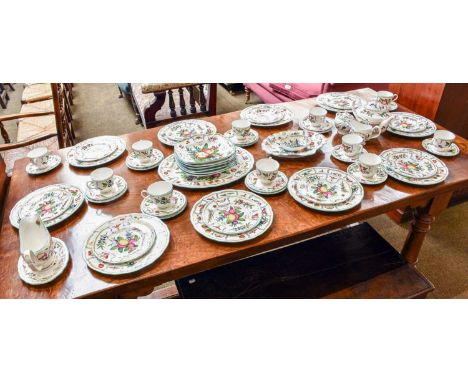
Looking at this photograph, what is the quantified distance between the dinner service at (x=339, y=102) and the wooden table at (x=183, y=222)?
276 mm

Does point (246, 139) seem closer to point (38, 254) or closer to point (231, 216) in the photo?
point (231, 216)

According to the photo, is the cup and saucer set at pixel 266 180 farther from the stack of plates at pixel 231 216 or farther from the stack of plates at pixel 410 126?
the stack of plates at pixel 410 126

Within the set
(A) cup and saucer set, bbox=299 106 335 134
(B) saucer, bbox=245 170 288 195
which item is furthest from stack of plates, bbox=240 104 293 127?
(B) saucer, bbox=245 170 288 195

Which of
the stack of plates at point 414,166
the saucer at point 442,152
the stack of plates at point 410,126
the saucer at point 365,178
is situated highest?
the stack of plates at point 410,126

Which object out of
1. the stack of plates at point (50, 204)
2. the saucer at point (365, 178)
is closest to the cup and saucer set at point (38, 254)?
the stack of plates at point (50, 204)

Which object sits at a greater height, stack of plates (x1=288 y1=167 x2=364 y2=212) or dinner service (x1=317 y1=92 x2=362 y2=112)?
dinner service (x1=317 y1=92 x2=362 y2=112)

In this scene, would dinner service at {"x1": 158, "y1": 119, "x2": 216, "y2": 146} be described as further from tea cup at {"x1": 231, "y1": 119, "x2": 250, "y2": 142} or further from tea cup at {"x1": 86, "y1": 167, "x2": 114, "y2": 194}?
tea cup at {"x1": 86, "y1": 167, "x2": 114, "y2": 194}

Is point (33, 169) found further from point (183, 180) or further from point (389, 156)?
point (389, 156)

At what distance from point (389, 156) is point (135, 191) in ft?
3.23

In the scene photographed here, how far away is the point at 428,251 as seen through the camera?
2.09 metres

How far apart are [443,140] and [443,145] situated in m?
0.02

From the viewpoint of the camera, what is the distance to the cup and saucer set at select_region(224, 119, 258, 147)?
5.09ft

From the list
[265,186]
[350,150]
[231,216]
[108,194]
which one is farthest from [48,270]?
[350,150]

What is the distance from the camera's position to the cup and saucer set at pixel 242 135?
61.1 inches
